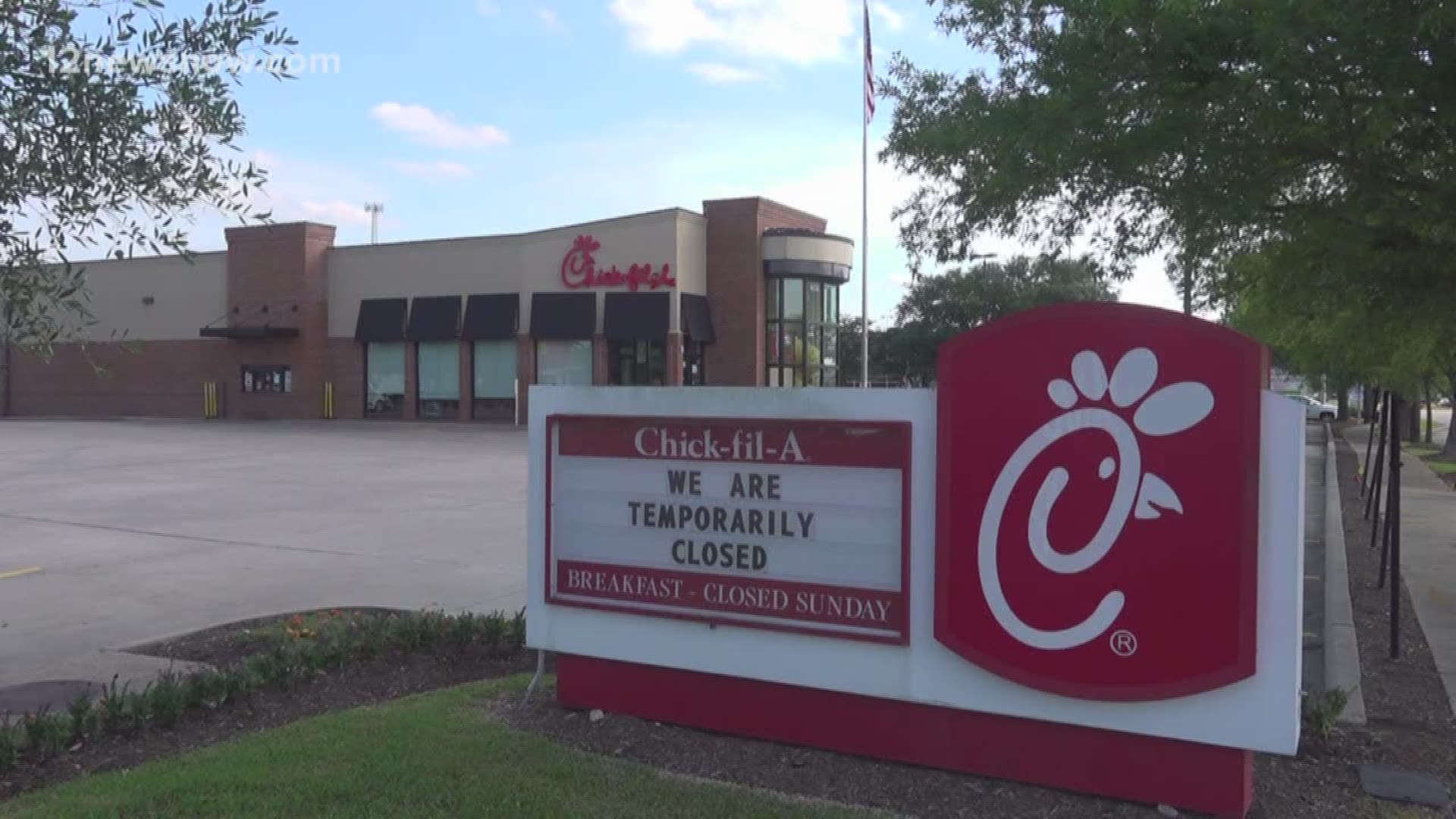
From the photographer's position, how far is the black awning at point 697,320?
133 feet

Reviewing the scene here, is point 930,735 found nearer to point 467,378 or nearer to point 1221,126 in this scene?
point 1221,126

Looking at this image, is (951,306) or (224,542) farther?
(951,306)

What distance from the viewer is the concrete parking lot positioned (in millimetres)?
8523

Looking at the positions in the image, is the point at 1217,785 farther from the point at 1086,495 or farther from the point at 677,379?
the point at 677,379

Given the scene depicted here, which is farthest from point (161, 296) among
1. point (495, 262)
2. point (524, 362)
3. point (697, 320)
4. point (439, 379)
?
point (697, 320)

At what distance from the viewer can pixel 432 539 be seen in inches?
501

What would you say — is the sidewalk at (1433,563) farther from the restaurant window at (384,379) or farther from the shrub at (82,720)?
the restaurant window at (384,379)

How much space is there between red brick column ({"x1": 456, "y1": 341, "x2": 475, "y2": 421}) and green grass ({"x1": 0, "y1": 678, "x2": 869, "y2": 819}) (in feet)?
127

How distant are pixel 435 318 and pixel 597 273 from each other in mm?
7211

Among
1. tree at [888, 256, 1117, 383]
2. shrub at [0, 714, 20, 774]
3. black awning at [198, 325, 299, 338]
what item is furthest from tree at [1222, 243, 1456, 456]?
tree at [888, 256, 1117, 383]

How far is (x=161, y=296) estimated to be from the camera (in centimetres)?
4959

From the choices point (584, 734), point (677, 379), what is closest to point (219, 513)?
point (584, 734)

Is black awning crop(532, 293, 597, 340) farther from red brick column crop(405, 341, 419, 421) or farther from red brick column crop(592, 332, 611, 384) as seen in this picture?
red brick column crop(405, 341, 419, 421)

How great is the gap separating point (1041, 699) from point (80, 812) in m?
3.79
